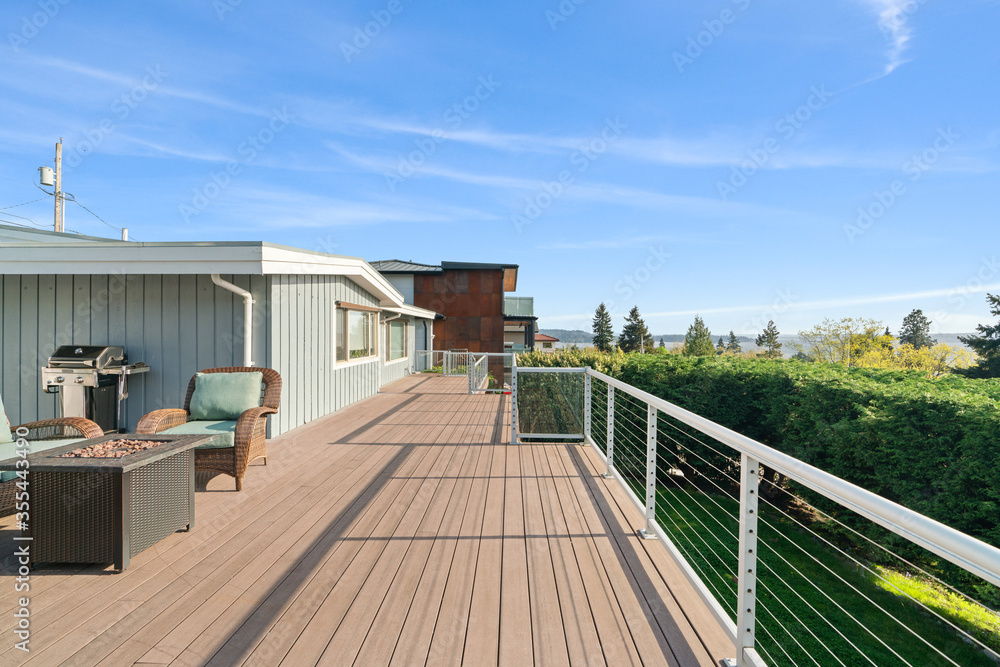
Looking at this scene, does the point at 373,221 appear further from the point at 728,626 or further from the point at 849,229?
the point at 728,626

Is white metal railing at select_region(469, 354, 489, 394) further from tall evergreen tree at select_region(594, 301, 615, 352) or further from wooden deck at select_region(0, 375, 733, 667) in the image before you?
tall evergreen tree at select_region(594, 301, 615, 352)

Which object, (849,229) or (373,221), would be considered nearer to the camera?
(849,229)

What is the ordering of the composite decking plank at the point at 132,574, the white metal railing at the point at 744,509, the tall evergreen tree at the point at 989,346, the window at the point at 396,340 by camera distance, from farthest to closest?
the tall evergreen tree at the point at 989,346, the window at the point at 396,340, the composite decking plank at the point at 132,574, the white metal railing at the point at 744,509

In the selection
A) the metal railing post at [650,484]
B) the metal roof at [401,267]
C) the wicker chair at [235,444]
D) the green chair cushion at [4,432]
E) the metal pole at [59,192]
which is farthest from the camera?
the metal roof at [401,267]

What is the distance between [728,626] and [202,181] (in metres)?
7.61

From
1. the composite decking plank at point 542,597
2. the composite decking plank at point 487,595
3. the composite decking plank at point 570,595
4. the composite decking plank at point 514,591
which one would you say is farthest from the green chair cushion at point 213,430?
the composite decking plank at point 570,595

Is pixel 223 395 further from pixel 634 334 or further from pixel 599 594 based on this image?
pixel 634 334

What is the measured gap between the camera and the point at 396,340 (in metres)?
14.2

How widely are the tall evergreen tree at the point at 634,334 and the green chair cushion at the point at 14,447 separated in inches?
2287

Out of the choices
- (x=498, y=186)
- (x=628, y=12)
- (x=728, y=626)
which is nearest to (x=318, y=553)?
(x=728, y=626)

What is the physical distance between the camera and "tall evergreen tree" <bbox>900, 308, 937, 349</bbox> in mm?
60781

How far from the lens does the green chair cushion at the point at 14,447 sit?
3.09m

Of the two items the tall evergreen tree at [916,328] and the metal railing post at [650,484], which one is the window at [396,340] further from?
the tall evergreen tree at [916,328]

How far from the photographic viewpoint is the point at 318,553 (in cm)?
284
